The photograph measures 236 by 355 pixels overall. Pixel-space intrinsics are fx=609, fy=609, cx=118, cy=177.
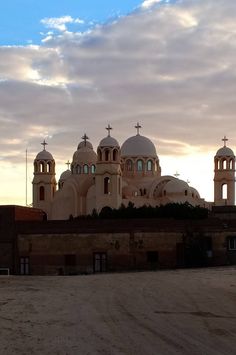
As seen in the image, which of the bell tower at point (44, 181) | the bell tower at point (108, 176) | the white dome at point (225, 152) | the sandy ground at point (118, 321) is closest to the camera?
the sandy ground at point (118, 321)

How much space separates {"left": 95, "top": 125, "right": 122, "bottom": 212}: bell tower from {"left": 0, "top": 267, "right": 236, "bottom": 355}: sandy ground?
42.0 m

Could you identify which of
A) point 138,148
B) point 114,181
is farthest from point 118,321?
point 138,148

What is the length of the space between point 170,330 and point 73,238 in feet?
114

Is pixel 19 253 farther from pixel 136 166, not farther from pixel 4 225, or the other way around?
pixel 136 166

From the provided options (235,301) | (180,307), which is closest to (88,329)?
(180,307)

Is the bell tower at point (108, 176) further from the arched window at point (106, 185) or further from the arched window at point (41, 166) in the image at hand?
the arched window at point (41, 166)

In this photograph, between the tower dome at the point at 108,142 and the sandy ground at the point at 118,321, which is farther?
the tower dome at the point at 108,142

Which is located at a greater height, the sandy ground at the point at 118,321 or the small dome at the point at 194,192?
the small dome at the point at 194,192

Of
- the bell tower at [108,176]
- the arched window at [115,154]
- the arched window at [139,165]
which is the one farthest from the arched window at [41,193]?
the arched window at [115,154]

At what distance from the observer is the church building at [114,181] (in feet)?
213

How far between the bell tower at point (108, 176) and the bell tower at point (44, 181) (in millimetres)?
12964

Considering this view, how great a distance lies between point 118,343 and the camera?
1110 centimetres

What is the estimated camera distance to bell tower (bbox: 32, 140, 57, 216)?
76.3 meters

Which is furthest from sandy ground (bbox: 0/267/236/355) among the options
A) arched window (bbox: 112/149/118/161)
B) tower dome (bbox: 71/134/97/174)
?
tower dome (bbox: 71/134/97/174)
